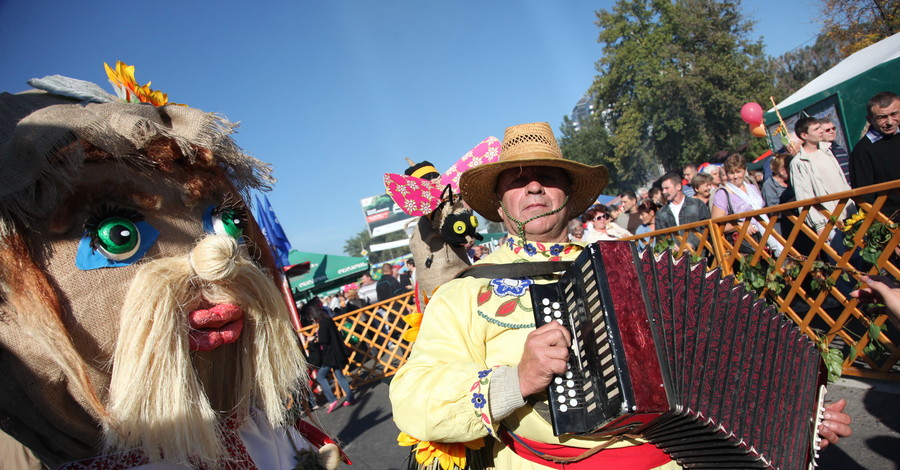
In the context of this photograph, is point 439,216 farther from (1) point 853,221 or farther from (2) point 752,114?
(2) point 752,114

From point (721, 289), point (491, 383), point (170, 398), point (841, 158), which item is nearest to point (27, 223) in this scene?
point (170, 398)

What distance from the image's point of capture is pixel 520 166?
219 centimetres

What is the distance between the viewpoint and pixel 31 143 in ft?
4.44

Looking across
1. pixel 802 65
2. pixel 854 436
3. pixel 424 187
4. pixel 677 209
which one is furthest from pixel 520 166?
pixel 802 65

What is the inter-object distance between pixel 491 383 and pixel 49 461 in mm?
1321

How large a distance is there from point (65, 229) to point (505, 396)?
139 centimetres

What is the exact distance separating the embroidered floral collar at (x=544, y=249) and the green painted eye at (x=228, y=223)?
3.70 ft

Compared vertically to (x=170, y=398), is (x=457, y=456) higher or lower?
lower

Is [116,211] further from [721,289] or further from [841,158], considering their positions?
[841,158]

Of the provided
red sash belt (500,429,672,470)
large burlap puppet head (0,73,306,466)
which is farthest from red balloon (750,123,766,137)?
large burlap puppet head (0,73,306,466)

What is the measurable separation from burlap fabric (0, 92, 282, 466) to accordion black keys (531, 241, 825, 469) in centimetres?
125

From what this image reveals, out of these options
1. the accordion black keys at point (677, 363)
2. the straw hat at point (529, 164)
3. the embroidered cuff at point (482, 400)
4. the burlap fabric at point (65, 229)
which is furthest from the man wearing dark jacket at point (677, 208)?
the burlap fabric at point (65, 229)

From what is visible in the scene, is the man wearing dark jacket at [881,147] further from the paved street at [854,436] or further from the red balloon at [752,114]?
the red balloon at [752,114]

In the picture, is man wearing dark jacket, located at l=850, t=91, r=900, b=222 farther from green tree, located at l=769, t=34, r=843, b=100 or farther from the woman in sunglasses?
green tree, located at l=769, t=34, r=843, b=100
